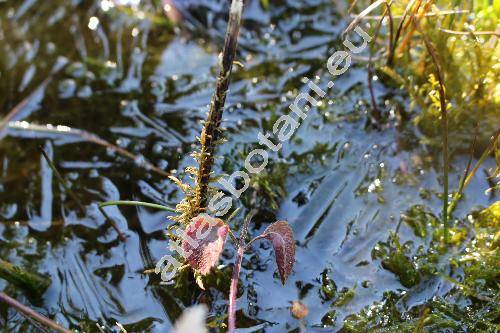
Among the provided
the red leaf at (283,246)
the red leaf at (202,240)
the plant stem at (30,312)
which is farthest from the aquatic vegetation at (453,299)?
the plant stem at (30,312)

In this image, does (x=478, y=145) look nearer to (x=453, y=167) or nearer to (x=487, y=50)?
(x=453, y=167)

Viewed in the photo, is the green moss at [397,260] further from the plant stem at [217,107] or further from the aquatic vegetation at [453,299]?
the plant stem at [217,107]

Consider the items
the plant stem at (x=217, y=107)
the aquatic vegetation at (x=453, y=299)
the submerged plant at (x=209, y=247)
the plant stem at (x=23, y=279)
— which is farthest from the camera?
the plant stem at (x=23, y=279)

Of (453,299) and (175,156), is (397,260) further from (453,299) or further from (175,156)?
(175,156)

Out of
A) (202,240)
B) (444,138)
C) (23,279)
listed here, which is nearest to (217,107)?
(202,240)

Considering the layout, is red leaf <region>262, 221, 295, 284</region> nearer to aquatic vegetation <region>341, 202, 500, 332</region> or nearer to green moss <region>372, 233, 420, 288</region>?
aquatic vegetation <region>341, 202, 500, 332</region>

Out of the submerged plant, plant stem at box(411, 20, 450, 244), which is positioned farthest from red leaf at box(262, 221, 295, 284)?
plant stem at box(411, 20, 450, 244)

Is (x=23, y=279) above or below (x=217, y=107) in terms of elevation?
below
